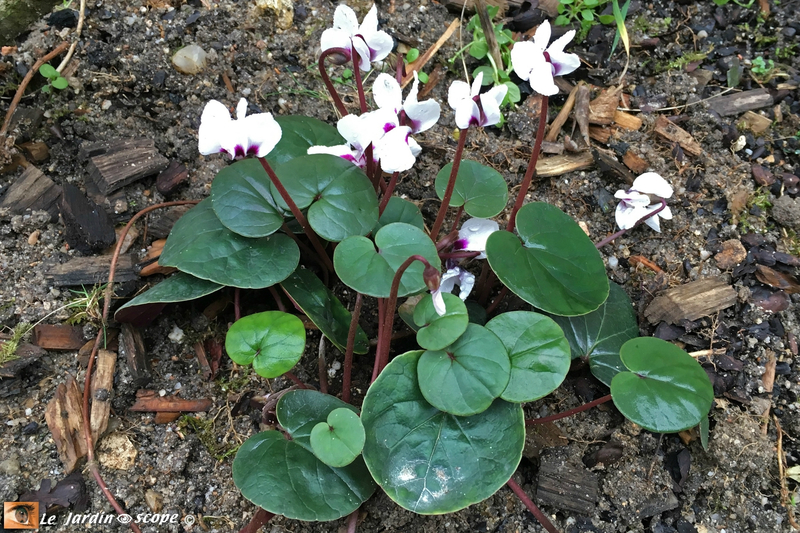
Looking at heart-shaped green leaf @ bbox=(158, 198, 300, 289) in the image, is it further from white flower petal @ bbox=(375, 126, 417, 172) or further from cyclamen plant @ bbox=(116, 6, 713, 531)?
white flower petal @ bbox=(375, 126, 417, 172)

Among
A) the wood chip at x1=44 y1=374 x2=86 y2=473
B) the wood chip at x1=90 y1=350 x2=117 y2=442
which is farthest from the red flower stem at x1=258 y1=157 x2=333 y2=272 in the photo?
the wood chip at x1=44 y1=374 x2=86 y2=473

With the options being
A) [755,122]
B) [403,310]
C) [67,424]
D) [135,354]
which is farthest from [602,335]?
[67,424]

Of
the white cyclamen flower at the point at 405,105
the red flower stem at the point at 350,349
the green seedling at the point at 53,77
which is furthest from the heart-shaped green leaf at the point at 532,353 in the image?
the green seedling at the point at 53,77

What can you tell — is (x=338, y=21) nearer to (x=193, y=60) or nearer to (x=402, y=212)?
(x=402, y=212)

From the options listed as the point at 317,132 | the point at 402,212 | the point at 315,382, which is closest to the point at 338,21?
the point at 317,132

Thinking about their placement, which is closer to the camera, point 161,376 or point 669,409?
point 669,409

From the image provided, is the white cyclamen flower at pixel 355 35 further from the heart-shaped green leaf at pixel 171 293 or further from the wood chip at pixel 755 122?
the wood chip at pixel 755 122
